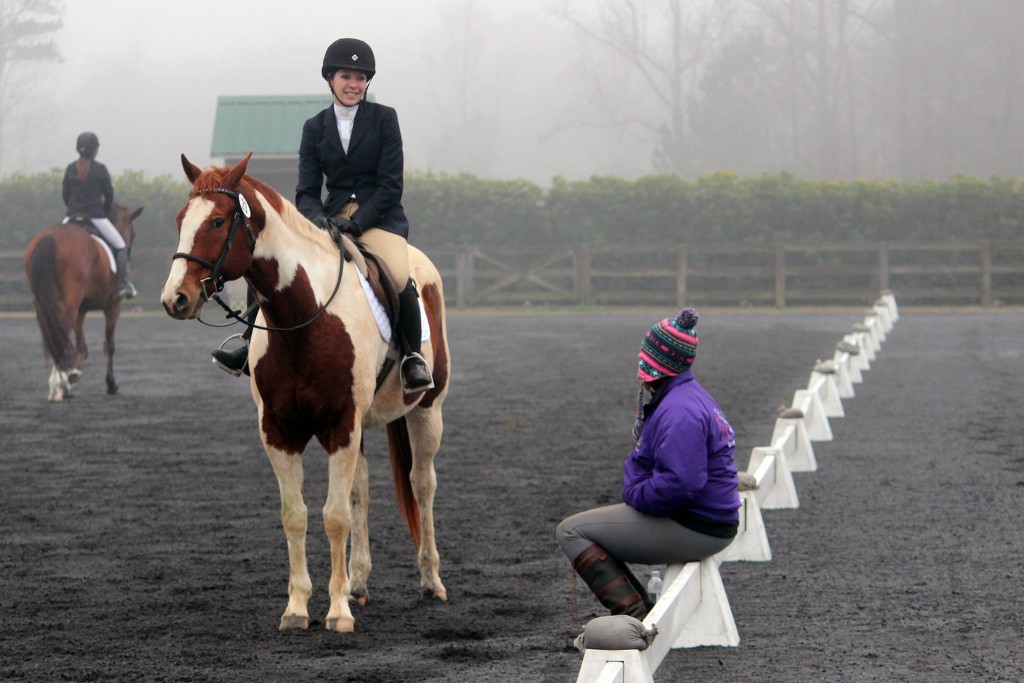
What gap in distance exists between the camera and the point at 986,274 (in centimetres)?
3066

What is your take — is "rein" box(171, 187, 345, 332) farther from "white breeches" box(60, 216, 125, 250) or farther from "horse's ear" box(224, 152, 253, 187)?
"white breeches" box(60, 216, 125, 250)

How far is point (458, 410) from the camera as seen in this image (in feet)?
46.1

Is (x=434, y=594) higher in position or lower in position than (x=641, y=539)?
lower

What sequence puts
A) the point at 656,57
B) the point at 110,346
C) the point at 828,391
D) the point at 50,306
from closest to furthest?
the point at 828,391 < the point at 50,306 < the point at 110,346 < the point at 656,57

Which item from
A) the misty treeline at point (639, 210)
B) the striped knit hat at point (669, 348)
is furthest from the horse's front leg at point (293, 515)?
the misty treeline at point (639, 210)

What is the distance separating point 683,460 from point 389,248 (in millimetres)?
2357

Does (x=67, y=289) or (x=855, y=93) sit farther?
(x=855, y=93)

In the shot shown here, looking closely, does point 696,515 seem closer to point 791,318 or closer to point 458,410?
point 458,410

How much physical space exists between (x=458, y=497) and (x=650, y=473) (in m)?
3.82

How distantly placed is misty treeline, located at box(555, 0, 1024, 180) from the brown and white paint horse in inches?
2075

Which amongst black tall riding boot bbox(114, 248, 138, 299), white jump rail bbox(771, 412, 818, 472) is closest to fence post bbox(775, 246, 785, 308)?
black tall riding boot bbox(114, 248, 138, 299)

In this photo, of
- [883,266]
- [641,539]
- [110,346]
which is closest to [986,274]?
[883,266]

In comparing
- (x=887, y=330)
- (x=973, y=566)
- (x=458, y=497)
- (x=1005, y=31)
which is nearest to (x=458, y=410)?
(x=458, y=497)

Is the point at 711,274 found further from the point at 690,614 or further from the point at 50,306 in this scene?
the point at 690,614
